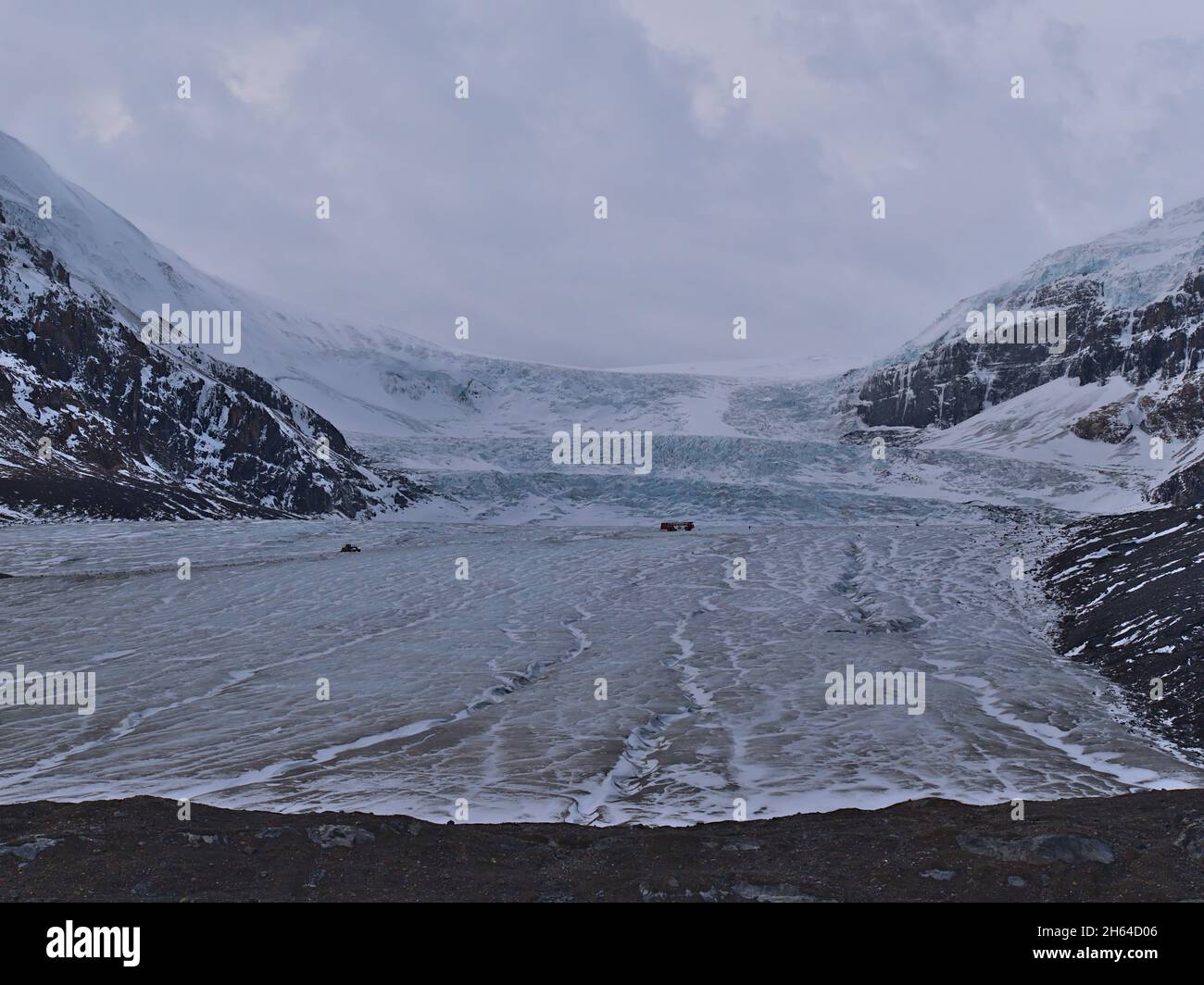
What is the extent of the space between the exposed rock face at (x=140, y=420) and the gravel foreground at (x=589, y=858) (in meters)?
55.7

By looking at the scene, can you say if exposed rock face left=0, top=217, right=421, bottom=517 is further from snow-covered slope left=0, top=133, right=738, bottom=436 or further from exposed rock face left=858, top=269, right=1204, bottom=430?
exposed rock face left=858, top=269, right=1204, bottom=430

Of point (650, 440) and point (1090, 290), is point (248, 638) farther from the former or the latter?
point (1090, 290)

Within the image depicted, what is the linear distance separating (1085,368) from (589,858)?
112068mm

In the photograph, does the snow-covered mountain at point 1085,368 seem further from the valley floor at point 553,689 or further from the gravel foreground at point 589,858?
the gravel foreground at point 589,858

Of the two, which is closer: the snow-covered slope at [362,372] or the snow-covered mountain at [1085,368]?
the snow-covered mountain at [1085,368]

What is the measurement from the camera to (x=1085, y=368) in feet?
343

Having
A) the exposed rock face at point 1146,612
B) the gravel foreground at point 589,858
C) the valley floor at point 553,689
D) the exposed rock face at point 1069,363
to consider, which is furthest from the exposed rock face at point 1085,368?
the gravel foreground at point 589,858

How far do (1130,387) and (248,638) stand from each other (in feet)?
318

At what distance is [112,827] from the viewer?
26.9 ft

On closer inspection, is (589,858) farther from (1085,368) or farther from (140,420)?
(1085,368)

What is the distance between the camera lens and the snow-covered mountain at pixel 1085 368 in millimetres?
87312

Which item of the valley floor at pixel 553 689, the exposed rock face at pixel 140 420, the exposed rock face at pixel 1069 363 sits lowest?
the valley floor at pixel 553 689

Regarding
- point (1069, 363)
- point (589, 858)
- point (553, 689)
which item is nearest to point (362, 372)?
point (1069, 363)

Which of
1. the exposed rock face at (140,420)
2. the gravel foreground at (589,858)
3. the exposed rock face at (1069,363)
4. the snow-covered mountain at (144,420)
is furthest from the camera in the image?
the exposed rock face at (1069,363)
